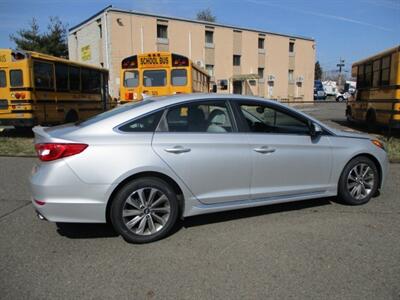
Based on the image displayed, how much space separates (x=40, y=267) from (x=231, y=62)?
3583cm

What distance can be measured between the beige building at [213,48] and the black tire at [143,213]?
80.8ft

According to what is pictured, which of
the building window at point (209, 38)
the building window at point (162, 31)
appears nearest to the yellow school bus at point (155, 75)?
the building window at point (162, 31)

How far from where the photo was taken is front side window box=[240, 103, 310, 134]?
4.71 m

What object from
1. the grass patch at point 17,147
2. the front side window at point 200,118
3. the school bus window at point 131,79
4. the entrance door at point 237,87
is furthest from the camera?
the entrance door at point 237,87

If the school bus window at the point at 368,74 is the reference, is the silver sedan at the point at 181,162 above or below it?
below

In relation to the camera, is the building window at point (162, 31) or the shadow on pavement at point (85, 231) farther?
the building window at point (162, 31)

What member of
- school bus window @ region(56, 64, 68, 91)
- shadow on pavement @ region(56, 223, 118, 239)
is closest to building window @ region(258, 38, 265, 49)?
school bus window @ region(56, 64, 68, 91)

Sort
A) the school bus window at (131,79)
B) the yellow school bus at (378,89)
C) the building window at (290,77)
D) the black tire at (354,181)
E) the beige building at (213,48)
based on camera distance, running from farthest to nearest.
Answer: the building window at (290,77), the beige building at (213,48), the school bus window at (131,79), the yellow school bus at (378,89), the black tire at (354,181)

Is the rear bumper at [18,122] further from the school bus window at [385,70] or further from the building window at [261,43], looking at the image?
the building window at [261,43]

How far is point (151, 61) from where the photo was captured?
12586mm

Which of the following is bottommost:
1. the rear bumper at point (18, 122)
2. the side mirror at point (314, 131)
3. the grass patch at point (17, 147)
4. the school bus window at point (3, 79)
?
the grass patch at point (17, 147)

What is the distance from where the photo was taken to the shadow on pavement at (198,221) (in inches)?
171

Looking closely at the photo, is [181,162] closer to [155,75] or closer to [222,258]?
[222,258]

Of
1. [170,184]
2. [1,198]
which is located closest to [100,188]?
[170,184]
